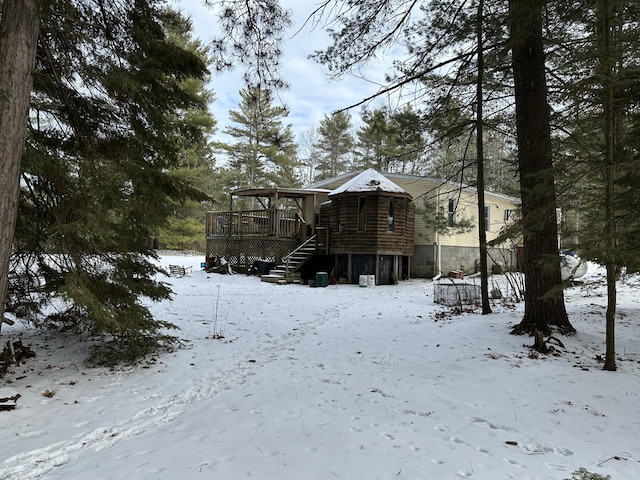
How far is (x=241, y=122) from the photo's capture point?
3209 centimetres

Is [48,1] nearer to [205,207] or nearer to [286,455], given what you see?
[286,455]

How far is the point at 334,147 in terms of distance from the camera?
35781mm

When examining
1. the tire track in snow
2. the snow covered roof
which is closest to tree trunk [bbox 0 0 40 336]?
the tire track in snow

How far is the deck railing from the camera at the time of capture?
57.7 ft

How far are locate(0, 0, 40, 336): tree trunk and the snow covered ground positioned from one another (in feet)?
5.47

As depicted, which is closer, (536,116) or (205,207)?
(536,116)

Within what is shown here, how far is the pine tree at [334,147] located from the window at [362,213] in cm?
1908

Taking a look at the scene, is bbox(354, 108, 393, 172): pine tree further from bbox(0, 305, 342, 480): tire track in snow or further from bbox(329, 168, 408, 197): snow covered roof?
bbox(0, 305, 342, 480): tire track in snow

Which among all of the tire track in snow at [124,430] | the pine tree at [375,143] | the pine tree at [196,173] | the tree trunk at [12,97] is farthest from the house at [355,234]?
the tree trunk at [12,97]

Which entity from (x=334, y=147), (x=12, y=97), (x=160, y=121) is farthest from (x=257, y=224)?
(x=334, y=147)

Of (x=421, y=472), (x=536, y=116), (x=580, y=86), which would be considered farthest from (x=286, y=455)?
(x=536, y=116)

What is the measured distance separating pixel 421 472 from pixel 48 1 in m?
5.11

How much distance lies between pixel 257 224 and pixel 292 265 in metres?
3.47

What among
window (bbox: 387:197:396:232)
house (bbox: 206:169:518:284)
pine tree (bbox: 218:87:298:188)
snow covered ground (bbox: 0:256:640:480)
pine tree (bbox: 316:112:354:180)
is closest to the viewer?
snow covered ground (bbox: 0:256:640:480)
